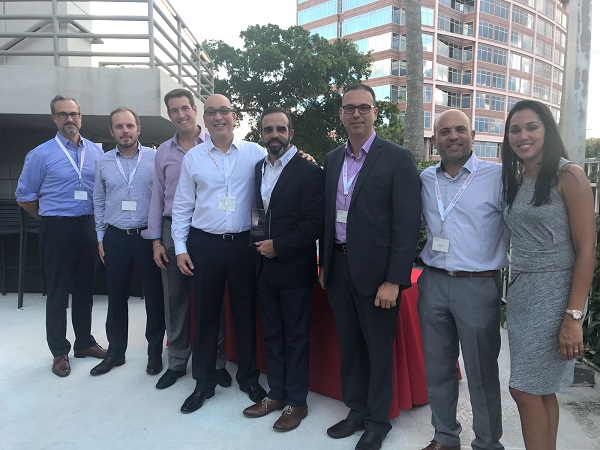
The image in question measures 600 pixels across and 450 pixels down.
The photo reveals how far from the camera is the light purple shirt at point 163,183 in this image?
3.33 meters

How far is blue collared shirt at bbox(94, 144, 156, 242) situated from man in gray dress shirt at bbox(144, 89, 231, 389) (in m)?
0.17

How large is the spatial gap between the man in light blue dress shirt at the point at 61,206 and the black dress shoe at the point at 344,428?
7.50ft

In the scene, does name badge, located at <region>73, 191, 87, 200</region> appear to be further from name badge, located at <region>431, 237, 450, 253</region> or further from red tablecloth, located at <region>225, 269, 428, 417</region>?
name badge, located at <region>431, 237, 450, 253</region>

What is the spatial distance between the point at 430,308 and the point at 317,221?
83 centimetres

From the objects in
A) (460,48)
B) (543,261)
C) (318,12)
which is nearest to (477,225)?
(543,261)

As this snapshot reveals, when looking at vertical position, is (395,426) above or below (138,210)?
below

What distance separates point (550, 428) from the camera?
2.04 m

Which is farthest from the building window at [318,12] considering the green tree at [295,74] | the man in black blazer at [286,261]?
the man in black blazer at [286,261]

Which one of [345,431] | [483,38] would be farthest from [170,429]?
[483,38]

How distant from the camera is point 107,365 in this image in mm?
3627

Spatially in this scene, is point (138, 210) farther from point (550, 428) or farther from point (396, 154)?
point (550, 428)

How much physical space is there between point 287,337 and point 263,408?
51 cm

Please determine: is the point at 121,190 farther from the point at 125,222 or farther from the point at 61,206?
the point at 61,206

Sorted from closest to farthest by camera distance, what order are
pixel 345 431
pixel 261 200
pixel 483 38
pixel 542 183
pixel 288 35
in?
pixel 542 183, pixel 345 431, pixel 261 200, pixel 288 35, pixel 483 38
